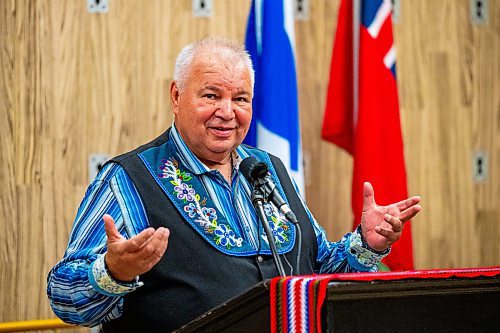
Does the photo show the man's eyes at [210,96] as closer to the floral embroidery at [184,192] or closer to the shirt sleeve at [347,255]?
the floral embroidery at [184,192]

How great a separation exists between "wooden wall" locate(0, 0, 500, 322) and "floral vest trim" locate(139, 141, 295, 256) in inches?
45.7

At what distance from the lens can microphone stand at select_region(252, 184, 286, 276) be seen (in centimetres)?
190

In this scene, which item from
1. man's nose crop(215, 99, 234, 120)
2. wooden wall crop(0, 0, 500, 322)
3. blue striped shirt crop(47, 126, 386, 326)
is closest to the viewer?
blue striped shirt crop(47, 126, 386, 326)

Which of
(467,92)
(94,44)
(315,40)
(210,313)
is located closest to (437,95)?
(467,92)

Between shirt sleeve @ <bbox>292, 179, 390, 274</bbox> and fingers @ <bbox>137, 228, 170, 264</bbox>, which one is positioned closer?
fingers @ <bbox>137, 228, 170, 264</bbox>

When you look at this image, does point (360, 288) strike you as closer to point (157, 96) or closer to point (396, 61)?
point (157, 96)

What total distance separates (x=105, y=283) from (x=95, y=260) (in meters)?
0.11

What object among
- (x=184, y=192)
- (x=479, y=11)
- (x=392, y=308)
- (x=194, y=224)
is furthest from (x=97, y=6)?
(x=392, y=308)

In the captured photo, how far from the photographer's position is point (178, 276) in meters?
2.12

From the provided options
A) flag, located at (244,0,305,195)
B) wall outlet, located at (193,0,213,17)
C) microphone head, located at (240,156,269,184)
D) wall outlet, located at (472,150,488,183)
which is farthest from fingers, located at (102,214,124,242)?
wall outlet, located at (472,150,488,183)

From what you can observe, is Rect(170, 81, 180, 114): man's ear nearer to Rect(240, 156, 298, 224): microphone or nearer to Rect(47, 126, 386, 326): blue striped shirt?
Rect(47, 126, 386, 326): blue striped shirt

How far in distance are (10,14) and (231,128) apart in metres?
1.47

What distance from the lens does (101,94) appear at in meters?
3.50

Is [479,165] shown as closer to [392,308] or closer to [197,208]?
[197,208]
